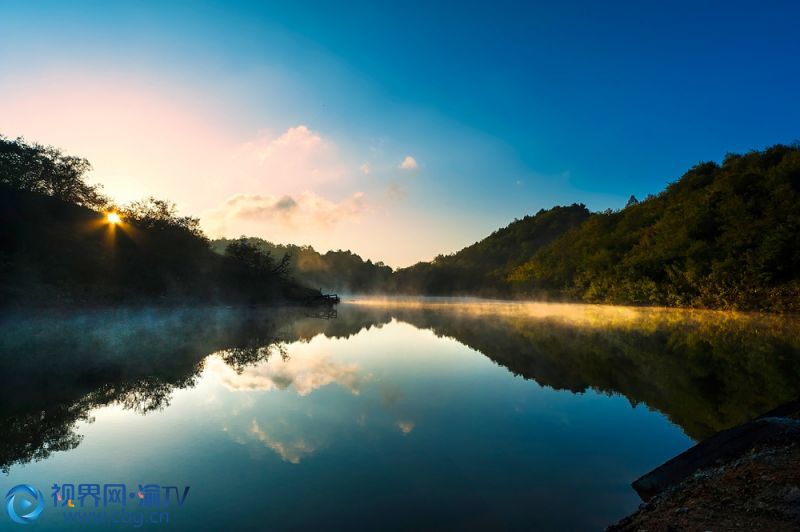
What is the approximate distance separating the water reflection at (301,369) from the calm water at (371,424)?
12cm

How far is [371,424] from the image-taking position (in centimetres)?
1151

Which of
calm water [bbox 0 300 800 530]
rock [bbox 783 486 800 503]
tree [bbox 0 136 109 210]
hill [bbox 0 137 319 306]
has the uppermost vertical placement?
tree [bbox 0 136 109 210]

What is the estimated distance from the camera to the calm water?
7.05 meters

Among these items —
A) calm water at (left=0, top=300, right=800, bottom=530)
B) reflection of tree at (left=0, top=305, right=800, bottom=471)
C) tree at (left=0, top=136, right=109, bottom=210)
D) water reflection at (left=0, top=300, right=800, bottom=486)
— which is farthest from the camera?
tree at (left=0, top=136, right=109, bottom=210)

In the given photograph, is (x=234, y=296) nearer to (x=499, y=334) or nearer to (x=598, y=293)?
(x=499, y=334)

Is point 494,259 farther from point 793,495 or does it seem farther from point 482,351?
point 793,495

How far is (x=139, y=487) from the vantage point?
25.2 feet

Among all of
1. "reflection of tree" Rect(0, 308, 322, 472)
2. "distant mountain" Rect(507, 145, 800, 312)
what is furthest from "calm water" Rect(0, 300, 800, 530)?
"distant mountain" Rect(507, 145, 800, 312)

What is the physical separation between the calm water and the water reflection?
119mm

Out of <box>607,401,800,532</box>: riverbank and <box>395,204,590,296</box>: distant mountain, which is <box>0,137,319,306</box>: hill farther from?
<box>395,204,590,296</box>: distant mountain

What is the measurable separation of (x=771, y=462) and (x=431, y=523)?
5498mm

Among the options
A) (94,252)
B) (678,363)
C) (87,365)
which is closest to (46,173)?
(94,252)

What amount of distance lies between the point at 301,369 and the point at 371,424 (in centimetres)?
855

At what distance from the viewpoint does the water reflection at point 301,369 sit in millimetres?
11180
